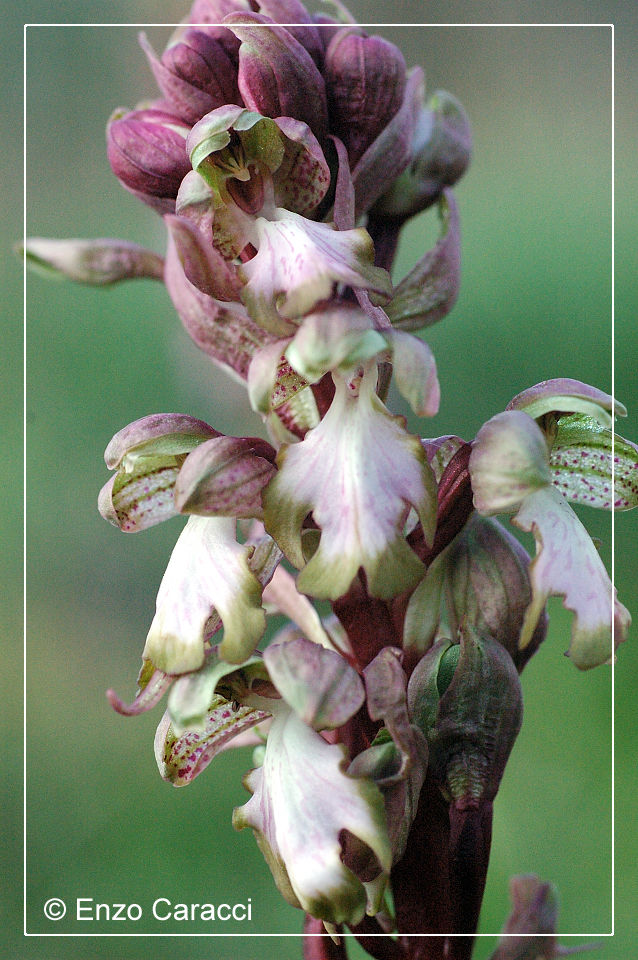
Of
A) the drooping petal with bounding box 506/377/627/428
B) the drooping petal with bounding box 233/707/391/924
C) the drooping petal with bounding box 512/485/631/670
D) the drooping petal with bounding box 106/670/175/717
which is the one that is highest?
the drooping petal with bounding box 506/377/627/428

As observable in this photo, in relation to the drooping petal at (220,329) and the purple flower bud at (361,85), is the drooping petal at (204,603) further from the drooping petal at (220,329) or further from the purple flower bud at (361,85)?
the purple flower bud at (361,85)

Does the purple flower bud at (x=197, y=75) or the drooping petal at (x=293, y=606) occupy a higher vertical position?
the purple flower bud at (x=197, y=75)

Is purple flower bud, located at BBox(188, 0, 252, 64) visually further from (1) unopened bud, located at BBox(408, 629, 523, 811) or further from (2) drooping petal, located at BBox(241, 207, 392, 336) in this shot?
(1) unopened bud, located at BBox(408, 629, 523, 811)

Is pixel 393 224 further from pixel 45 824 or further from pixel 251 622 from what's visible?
pixel 45 824

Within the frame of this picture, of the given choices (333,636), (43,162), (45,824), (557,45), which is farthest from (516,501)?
(43,162)

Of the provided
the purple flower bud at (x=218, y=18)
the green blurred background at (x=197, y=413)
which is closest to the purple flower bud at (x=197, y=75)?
the purple flower bud at (x=218, y=18)

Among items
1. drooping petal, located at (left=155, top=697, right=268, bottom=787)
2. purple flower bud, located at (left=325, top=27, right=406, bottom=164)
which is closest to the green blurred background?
purple flower bud, located at (left=325, top=27, right=406, bottom=164)
